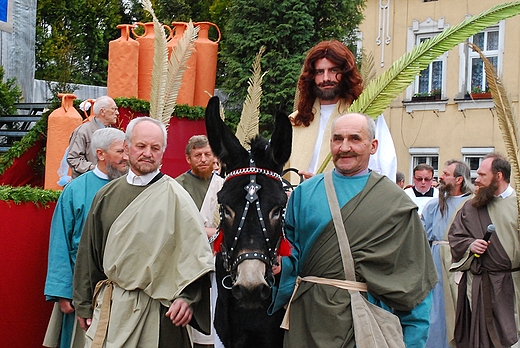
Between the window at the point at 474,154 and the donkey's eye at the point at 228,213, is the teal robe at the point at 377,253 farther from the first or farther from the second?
the window at the point at 474,154

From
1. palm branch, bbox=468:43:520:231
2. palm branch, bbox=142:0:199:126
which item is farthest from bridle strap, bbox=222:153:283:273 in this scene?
palm branch, bbox=468:43:520:231

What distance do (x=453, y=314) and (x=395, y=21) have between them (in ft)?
53.7

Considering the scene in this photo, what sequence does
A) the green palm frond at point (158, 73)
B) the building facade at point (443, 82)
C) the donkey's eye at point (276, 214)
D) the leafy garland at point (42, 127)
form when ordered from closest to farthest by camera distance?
the donkey's eye at point (276, 214)
the green palm frond at point (158, 73)
the leafy garland at point (42, 127)
the building facade at point (443, 82)

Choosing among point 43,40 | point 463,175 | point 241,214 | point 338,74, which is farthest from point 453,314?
point 43,40

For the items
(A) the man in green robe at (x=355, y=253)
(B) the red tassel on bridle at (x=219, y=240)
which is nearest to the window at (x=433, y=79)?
(A) the man in green robe at (x=355, y=253)

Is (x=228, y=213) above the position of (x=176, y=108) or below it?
below

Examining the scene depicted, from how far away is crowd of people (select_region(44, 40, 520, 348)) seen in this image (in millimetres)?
3697

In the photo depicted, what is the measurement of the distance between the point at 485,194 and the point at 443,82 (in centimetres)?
1561

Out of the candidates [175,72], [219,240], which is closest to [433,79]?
[175,72]

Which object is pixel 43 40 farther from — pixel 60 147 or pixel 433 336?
pixel 433 336

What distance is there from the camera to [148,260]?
433 centimetres

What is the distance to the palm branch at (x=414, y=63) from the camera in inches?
189

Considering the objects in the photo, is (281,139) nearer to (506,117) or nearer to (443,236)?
(506,117)

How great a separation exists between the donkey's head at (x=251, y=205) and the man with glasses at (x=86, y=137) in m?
4.05
